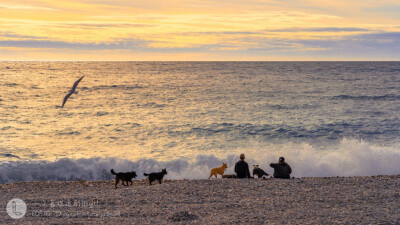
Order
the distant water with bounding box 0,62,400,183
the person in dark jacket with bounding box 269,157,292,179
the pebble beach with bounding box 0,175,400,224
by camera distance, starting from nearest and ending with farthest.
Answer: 1. the pebble beach with bounding box 0,175,400,224
2. the person in dark jacket with bounding box 269,157,292,179
3. the distant water with bounding box 0,62,400,183

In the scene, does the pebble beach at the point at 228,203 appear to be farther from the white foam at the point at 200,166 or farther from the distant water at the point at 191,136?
the distant water at the point at 191,136

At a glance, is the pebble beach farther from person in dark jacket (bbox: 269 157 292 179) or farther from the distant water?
the distant water

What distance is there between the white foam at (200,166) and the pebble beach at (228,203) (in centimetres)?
411

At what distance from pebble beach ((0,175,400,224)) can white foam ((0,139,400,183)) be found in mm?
4108

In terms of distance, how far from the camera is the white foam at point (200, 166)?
54.3 ft

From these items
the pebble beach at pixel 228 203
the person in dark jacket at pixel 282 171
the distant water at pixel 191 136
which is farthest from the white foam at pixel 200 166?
the person in dark jacket at pixel 282 171

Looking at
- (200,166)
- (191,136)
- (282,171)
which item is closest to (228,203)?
(282,171)

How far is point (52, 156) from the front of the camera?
63.0 feet

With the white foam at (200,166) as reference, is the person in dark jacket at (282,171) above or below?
above

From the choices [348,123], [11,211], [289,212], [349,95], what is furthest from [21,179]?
[349,95]

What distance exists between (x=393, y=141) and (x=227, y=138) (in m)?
9.33

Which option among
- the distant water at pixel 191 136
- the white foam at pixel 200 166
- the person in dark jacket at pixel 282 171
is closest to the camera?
the person in dark jacket at pixel 282 171

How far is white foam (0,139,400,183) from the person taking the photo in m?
16.6

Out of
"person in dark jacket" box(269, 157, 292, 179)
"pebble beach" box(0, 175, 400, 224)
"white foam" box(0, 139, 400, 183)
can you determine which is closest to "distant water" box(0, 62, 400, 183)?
"white foam" box(0, 139, 400, 183)
